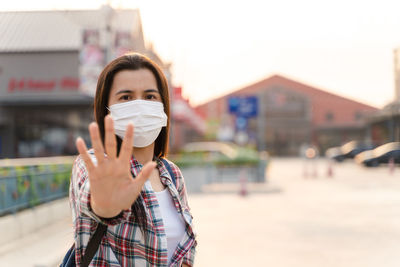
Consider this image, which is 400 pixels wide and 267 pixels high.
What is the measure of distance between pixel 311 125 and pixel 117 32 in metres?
53.1

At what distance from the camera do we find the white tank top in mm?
2033

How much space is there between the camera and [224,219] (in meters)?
10.0

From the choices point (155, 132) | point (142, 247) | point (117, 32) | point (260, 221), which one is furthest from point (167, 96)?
point (117, 32)

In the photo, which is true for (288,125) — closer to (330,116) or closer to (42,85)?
(330,116)

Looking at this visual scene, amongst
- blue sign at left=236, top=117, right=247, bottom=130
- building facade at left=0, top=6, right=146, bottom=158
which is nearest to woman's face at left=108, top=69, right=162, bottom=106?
building facade at left=0, top=6, right=146, bottom=158

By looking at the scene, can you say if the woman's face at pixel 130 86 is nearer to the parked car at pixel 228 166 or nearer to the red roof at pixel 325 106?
the parked car at pixel 228 166

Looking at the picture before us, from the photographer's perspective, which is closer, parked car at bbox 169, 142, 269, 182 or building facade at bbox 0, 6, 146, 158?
parked car at bbox 169, 142, 269, 182

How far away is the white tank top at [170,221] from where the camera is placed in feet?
6.67

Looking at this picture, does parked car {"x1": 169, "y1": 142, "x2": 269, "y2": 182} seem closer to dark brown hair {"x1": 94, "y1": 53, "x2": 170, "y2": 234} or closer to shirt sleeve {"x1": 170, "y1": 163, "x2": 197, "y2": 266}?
shirt sleeve {"x1": 170, "y1": 163, "x2": 197, "y2": 266}

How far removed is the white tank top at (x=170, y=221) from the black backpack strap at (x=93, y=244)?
0.30m

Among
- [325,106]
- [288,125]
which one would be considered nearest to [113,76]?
[288,125]

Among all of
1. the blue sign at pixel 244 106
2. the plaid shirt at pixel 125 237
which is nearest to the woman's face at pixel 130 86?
the plaid shirt at pixel 125 237

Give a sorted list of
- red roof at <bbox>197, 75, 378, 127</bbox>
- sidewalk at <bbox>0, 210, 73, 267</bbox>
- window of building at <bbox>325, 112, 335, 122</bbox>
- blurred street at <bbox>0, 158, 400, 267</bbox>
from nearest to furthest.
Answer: sidewalk at <bbox>0, 210, 73, 267</bbox>
blurred street at <bbox>0, 158, 400, 267</bbox>
red roof at <bbox>197, 75, 378, 127</bbox>
window of building at <bbox>325, 112, 335, 122</bbox>

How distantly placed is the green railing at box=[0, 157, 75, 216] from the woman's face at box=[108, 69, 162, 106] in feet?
20.2
